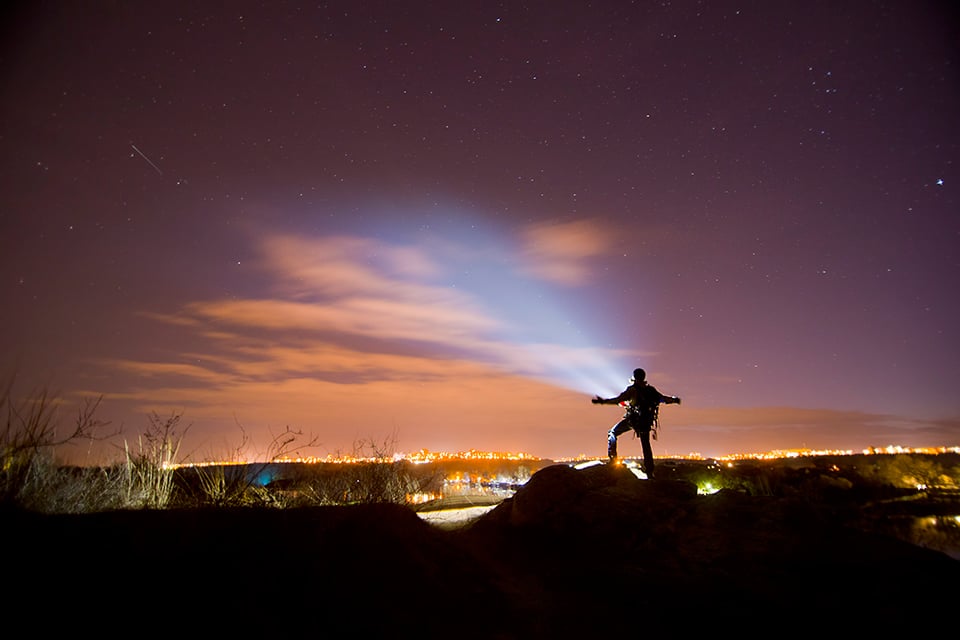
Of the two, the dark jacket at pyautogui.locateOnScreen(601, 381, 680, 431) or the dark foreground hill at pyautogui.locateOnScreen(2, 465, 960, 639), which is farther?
the dark jacket at pyautogui.locateOnScreen(601, 381, 680, 431)

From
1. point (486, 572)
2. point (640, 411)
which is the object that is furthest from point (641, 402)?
point (486, 572)

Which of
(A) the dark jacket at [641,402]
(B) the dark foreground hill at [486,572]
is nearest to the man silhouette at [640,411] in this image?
(A) the dark jacket at [641,402]

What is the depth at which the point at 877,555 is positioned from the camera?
8719mm

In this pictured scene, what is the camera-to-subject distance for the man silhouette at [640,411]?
14289 mm

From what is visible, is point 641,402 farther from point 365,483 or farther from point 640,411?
point 365,483

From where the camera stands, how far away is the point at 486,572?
8.46 meters

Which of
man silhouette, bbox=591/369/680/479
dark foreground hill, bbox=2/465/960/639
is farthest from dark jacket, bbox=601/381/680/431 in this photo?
dark foreground hill, bbox=2/465/960/639

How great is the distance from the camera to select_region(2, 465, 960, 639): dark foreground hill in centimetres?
476

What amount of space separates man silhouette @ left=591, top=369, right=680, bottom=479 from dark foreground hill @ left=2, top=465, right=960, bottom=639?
2.55 meters

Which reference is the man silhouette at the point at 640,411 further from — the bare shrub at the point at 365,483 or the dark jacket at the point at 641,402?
the bare shrub at the point at 365,483

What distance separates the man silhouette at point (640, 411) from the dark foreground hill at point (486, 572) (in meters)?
2.55

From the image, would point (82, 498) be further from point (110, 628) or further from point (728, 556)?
point (728, 556)

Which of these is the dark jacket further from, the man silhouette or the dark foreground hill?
the dark foreground hill

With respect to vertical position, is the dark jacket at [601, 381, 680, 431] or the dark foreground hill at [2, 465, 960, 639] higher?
the dark jacket at [601, 381, 680, 431]
